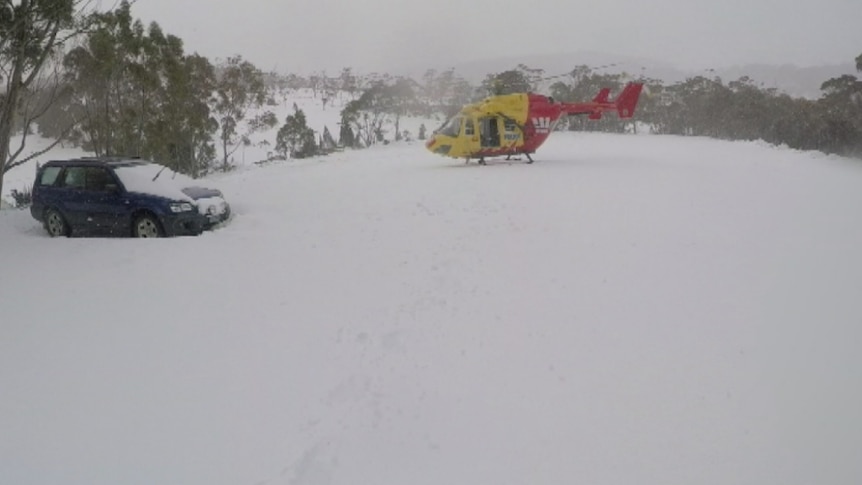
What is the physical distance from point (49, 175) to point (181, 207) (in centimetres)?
331

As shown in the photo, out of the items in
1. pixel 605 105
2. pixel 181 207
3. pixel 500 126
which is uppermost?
pixel 605 105

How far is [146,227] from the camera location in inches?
373

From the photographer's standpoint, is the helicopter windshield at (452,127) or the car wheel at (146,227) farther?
the helicopter windshield at (452,127)

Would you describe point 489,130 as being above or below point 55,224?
above

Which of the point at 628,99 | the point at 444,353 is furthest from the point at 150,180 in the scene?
the point at 628,99

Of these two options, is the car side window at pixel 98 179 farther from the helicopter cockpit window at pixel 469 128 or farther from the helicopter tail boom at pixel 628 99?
the helicopter tail boom at pixel 628 99

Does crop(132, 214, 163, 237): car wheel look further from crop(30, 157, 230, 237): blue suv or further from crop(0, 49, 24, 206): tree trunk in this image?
crop(0, 49, 24, 206): tree trunk

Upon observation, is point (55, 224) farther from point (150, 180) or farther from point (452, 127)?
point (452, 127)

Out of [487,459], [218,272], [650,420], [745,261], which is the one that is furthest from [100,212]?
[745,261]

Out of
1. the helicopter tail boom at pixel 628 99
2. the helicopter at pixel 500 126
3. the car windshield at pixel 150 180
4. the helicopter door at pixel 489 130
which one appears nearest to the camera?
the car windshield at pixel 150 180

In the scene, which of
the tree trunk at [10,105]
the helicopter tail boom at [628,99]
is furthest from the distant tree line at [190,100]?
the helicopter tail boom at [628,99]

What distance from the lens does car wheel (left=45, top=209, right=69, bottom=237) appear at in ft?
33.1

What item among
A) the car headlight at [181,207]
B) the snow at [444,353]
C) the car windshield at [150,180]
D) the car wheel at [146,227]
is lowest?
the snow at [444,353]

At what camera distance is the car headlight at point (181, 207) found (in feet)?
30.6
